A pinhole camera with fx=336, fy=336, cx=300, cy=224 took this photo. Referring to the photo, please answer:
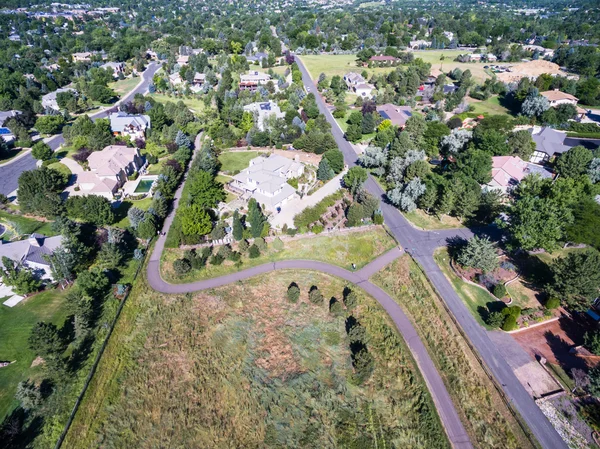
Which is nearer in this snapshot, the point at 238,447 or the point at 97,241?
the point at 238,447

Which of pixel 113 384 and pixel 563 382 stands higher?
pixel 563 382

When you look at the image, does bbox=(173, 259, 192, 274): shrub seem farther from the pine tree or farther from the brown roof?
the brown roof

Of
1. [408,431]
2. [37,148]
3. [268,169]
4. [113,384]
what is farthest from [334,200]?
[37,148]

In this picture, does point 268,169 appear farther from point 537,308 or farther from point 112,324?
point 537,308

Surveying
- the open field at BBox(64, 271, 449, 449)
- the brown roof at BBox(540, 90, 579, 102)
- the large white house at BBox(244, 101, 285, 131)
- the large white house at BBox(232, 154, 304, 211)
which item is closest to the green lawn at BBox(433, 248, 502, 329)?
the open field at BBox(64, 271, 449, 449)

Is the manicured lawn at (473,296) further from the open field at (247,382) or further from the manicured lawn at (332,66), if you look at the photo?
the manicured lawn at (332,66)

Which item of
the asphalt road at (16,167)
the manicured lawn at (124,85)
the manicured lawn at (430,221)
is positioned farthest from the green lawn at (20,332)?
the manicured lawn at (124,85)

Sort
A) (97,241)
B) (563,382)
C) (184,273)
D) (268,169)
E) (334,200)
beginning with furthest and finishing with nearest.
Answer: (268,169) → (334,200) → (97,241) → (184,273) → (563,382)
